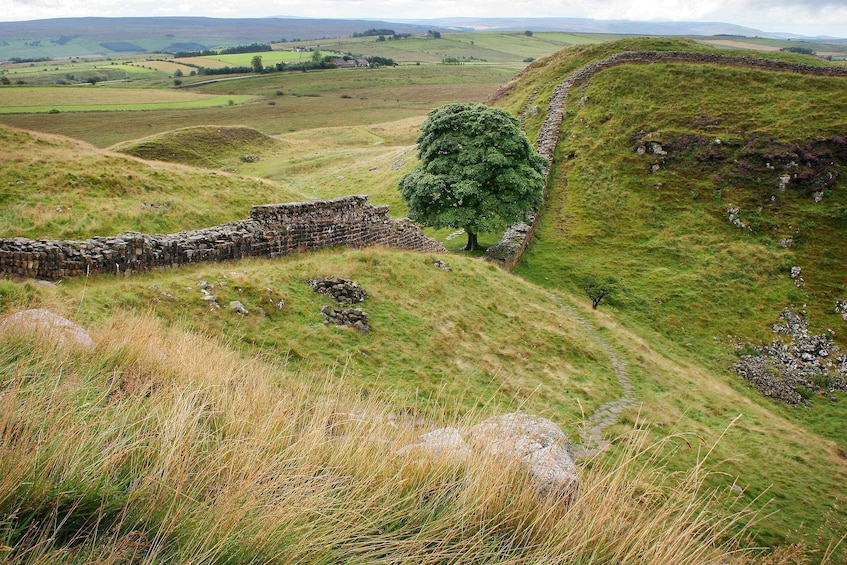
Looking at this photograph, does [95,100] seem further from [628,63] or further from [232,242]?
[232,242]

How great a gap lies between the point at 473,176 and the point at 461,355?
48.6 feet

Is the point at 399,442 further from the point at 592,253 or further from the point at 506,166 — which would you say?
the point at 592,253

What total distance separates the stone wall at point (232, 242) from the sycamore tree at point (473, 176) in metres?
2.54

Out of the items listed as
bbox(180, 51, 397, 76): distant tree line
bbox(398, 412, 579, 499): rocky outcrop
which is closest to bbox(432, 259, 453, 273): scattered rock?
bbox(398, 412, 579, 499): rocky outcrop

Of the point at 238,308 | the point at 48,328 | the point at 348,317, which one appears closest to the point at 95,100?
the point at 238,308

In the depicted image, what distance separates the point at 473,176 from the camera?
1060 inches

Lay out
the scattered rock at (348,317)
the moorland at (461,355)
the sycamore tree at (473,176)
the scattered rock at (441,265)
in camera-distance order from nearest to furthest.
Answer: the moorland at (461,355) < the scattered rock at (348,317) < the scattered rock at (441,265) < the sycamore tree at (473,176)

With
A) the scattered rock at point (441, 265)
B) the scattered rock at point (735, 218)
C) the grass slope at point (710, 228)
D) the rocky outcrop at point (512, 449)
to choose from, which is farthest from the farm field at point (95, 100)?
the rocky outcrop at point (512, 449)

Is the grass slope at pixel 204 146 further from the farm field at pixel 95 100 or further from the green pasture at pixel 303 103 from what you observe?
the farm field at pixel 95 100

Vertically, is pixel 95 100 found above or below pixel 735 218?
above

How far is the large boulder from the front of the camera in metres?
5.60

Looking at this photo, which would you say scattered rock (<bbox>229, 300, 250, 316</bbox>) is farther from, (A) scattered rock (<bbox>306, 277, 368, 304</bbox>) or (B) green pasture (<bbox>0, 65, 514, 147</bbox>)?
(B) green pasture (<bbox>0, 65, 514, 147</bbox>)

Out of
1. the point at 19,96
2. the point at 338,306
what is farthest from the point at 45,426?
the point at 19,96

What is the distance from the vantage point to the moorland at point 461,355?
3.47 m
